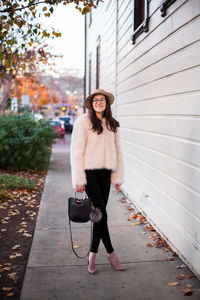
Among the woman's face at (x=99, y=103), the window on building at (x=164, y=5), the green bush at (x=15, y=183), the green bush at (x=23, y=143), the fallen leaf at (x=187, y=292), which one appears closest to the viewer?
the fallen leaf at (x=187, y=292)

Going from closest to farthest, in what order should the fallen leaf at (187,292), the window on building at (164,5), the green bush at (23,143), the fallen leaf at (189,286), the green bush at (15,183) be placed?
the fallen leaf at (187,292) < the fallen leaf at (189,286) < the window on building at (164,5) < the green bush at (15,183) < the green bush at (23,143)

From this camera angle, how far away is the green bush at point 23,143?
439 inches

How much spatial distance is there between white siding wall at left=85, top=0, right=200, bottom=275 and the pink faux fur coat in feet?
2.81

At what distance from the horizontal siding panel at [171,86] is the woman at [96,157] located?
0.92 metres

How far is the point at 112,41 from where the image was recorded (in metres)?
9.93

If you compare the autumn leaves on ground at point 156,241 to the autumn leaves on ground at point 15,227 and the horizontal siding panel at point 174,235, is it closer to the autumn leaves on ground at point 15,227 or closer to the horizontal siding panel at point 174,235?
the horizontal siding panel at point 174,235

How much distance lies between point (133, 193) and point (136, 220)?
1115 millimetres

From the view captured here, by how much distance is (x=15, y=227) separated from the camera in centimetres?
585

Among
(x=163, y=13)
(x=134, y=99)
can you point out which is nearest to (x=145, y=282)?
(x=163, y=13)

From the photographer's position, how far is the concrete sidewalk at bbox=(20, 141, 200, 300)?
345cm

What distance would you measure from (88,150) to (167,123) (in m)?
1.36

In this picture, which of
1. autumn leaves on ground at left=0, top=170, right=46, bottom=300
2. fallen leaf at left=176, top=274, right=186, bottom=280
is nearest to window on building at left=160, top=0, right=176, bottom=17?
fallen leaf at left=176, top=274, right=186, bottom=280

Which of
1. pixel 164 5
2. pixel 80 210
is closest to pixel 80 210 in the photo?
pixel 80 210

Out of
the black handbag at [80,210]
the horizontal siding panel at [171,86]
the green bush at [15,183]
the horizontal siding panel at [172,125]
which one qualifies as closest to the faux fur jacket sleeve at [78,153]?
the black handbag at [80,210]
